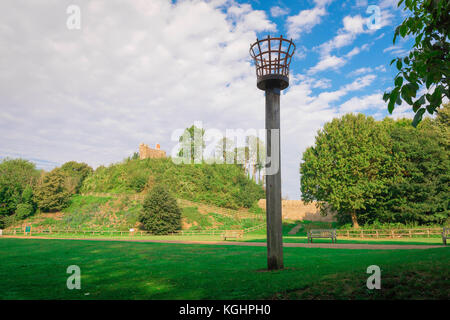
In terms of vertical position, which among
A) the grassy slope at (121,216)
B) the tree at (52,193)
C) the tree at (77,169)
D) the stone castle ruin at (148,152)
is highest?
the stone castle ruin at (148,152)

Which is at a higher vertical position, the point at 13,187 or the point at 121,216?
the point at 13,187

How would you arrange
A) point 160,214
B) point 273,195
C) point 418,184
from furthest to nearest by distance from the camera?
point 160,214, point 418,184, point 273,195

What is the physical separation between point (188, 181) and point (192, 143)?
475 inches

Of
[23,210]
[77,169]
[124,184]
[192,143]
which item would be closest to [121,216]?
[124,184]

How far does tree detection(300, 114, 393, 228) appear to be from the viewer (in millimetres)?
30422

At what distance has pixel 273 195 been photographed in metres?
7.76

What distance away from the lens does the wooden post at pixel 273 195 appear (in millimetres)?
7742

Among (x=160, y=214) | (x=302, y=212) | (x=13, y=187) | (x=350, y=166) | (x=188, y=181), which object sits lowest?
(x=302, y=212)

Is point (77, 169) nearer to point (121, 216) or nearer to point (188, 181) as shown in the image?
point (188, 181)

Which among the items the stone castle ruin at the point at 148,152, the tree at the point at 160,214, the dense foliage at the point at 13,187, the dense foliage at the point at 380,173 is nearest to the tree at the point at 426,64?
the dense foliage at the point at 380,173

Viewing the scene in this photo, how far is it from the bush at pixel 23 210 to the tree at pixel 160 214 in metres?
25.2

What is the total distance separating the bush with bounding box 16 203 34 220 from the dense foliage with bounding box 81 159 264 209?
15404 mm

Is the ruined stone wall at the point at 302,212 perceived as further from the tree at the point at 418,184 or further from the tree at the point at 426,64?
the tree at the point at 426,64
